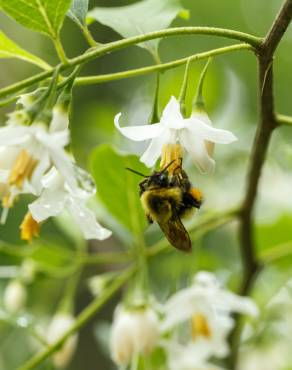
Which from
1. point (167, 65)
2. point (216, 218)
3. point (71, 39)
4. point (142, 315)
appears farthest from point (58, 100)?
point (71, 39)

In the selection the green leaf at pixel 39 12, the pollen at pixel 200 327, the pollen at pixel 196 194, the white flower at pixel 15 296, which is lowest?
the pollen at pixel 200 327

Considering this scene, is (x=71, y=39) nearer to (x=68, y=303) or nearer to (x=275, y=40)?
(x=68, y=303)

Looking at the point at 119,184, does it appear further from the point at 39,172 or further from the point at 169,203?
the point at 39,172

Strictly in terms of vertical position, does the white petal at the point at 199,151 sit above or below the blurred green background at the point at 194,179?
above

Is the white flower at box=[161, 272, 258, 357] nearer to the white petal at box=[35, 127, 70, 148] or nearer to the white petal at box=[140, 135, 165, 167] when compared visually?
the white petal at box=[140, 135, 165, 167]

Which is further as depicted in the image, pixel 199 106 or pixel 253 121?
pixel 253 121

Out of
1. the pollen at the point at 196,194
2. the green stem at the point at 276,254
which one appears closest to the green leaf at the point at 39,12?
the pollen at the point at 196,194

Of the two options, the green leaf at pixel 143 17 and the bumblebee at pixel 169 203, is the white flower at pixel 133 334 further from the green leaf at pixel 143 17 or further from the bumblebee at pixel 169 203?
the green leaf at pixel 143 17
